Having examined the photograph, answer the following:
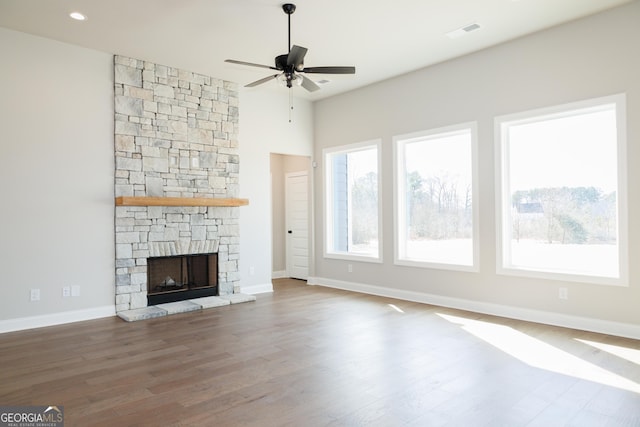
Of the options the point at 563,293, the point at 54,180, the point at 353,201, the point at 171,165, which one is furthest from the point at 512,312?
the point at 54,180

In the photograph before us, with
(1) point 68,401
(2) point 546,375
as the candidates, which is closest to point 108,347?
(1) point 68,401

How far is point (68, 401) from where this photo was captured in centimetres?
282

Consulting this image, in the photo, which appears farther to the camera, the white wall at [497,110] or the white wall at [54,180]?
the white wall at [54,180]

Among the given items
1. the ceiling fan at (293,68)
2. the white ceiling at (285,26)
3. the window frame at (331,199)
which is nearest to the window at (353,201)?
the window frame at (331,199)

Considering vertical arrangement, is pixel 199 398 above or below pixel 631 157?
below

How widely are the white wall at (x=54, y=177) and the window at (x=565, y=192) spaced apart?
16.7 ft

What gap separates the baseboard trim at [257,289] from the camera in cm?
665

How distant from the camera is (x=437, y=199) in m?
5.92

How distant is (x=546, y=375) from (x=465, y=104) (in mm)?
3560

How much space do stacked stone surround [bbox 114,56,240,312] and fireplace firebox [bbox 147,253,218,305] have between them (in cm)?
15

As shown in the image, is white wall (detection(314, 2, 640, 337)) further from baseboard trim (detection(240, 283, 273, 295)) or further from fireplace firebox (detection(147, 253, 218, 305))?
fireplace firebox (detection(147, 253, 218, 305))

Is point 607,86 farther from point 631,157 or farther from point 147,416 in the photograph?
point 147,416

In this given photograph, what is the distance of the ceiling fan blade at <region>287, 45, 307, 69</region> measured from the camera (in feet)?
11.9

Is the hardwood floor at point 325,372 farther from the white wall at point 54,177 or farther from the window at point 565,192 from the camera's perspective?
the window at point 565,192
